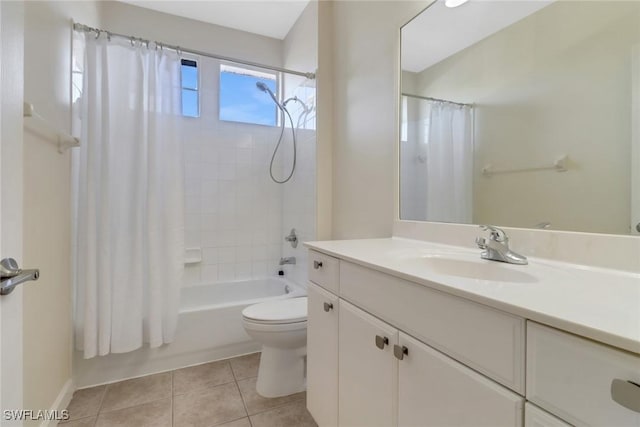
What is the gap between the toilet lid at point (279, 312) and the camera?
60.6 inches

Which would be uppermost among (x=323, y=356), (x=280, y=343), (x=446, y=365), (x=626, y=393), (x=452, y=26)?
(x=452, y=26)

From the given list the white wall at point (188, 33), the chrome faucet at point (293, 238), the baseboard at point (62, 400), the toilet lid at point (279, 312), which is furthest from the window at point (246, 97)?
the baseboard at point (62, 400)

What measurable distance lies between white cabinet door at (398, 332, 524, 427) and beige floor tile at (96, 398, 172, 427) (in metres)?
1.26

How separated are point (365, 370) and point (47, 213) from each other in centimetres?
150

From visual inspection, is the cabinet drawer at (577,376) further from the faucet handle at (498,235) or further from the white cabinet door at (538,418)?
the faucet handle at (498,235)

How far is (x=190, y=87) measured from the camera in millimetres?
2553

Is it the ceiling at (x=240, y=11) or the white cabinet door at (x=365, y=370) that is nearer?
the white cabinet door at (x=365, y=370)

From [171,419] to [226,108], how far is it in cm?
232

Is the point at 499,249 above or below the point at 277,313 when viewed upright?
above

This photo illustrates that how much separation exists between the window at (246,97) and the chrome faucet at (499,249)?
2.34 meters

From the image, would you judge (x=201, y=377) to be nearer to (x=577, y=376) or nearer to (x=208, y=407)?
(x=208, y=407)

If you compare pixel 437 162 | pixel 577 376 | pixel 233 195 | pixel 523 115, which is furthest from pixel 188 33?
pixel 577 376

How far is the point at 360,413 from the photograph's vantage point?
0.95 m

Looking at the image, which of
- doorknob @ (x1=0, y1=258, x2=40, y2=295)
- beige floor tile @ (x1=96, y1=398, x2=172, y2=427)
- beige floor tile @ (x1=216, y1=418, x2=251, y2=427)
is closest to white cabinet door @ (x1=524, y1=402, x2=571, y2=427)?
doorknob @ (x1=0, y1=258, x2=40, y2=295)
